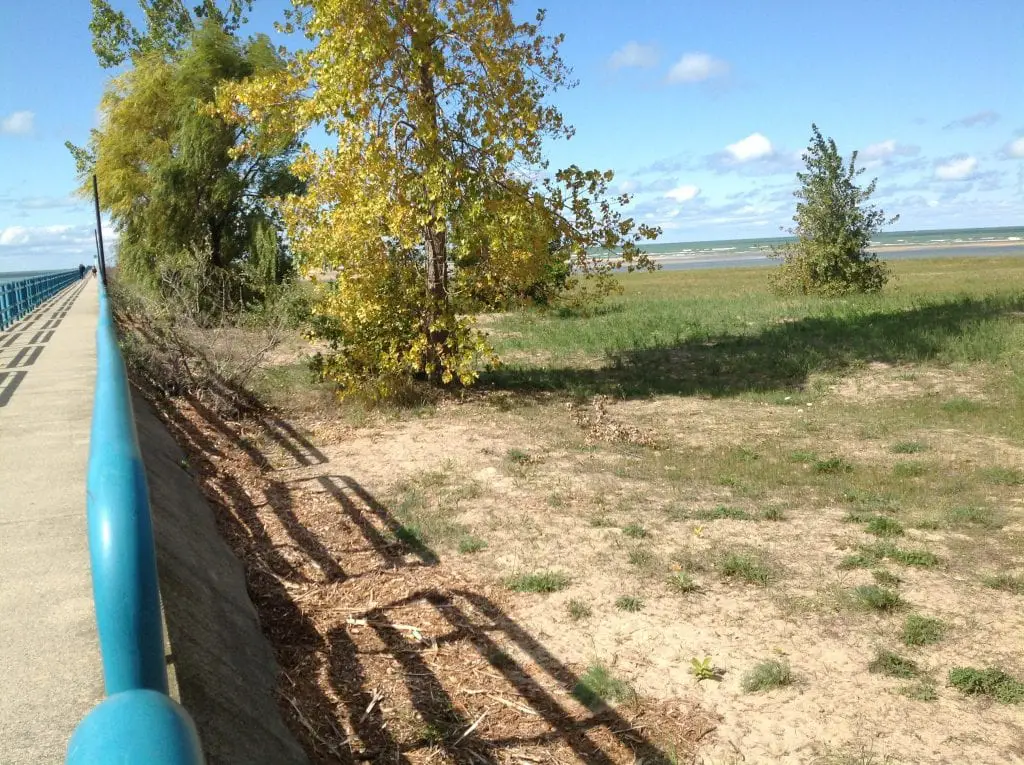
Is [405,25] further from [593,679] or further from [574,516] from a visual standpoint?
[593,679]

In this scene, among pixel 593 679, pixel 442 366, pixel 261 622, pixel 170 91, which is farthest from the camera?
pixel 170 91

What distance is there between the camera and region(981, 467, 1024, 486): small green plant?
8773mm

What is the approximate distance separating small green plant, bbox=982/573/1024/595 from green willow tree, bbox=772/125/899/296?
2109 centimetres

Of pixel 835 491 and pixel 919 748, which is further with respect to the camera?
pixel 835 491

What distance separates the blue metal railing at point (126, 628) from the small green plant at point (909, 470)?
29.4ft

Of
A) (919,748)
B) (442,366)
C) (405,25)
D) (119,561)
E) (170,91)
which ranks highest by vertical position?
(170,91)

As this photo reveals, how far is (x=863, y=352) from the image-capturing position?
1623cm

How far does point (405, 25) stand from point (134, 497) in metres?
12.3

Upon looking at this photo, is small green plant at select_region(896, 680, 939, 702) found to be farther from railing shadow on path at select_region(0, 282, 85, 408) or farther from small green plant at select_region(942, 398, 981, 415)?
railing shadow on path at select_region(0, 282, 85, 408)

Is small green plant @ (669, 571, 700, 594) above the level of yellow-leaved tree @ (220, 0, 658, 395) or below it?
below

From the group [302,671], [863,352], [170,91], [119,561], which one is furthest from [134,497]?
[170,91]

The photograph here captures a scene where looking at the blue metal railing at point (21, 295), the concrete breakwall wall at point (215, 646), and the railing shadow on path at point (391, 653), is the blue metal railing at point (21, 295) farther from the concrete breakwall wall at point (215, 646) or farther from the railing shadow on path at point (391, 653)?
the concrete breakwall wall at point (215, 646)

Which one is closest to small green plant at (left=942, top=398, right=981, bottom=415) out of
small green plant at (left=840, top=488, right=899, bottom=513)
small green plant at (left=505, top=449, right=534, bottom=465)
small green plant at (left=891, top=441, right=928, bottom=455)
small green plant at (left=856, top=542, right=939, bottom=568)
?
small green plant at (left=891, top=441, right=928, bottom=455)


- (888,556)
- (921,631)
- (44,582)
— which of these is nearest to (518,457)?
(888,556)
